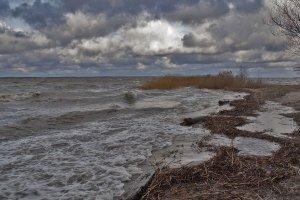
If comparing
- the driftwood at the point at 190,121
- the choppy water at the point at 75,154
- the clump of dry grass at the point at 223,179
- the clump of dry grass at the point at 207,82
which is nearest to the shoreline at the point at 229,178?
the clump of dry grass at the point at 223,179

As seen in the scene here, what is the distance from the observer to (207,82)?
42.2 m

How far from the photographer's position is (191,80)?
143 ft

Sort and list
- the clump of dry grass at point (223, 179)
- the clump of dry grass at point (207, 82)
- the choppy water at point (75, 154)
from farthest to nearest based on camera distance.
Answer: the clump of dry grass at point (207, 82) → the choppy water at point (75, 154) → the clump of dry grass at point (223, 179)

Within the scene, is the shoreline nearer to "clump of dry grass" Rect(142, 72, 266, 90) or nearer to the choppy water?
the choppy water

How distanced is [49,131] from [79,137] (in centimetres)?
213

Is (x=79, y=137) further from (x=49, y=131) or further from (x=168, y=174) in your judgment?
(x=168, y=174)

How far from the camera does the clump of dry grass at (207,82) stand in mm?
41500

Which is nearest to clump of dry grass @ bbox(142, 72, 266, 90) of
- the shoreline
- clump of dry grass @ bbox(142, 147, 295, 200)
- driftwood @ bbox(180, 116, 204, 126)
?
driftwood @ bbox(180, 116, 204, 126)

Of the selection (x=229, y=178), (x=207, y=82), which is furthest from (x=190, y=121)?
(x=207, y=82)

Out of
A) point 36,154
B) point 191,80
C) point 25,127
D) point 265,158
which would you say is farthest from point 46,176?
point 191,80

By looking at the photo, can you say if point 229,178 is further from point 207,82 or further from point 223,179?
point 207,82

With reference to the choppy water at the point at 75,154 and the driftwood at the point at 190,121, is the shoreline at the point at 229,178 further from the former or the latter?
the driftwood at the point at 190,121

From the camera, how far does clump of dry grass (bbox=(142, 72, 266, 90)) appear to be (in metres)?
41.5

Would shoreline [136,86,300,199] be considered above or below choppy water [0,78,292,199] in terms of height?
above
